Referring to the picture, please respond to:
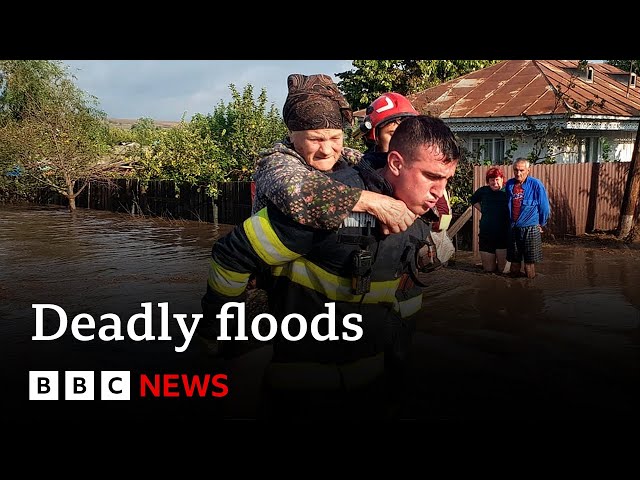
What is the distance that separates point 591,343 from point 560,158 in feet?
51.8

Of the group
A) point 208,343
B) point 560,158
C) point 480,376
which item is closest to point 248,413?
point 480,376

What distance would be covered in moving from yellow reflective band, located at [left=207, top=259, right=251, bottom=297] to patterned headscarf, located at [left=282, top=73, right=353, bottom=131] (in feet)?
2.20

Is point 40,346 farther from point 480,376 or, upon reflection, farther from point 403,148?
point 403,148

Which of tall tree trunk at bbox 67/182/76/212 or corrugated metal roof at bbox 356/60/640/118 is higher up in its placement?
corrugated metal roof at bbox 356/60/640/118

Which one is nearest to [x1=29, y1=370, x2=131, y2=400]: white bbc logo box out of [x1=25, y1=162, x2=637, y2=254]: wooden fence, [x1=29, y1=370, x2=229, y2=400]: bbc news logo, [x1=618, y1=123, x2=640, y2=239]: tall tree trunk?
[x1=29, y1=370, x2=229, y2=400]: bbc news logo

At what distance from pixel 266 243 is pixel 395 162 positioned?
43 centimetres

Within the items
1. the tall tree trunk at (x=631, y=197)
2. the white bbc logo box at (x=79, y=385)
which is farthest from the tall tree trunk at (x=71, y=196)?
the white bbc logo box at (x=79, y=385)

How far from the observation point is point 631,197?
13352 mm

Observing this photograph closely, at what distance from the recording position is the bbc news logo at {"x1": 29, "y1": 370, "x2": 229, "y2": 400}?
528 cm

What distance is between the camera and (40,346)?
6.75 m

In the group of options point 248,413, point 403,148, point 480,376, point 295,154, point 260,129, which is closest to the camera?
point 403,148

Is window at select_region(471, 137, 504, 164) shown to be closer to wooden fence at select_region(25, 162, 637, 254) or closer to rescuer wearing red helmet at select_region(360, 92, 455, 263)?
wooden fence at select_region(25, 162, 637, 254)

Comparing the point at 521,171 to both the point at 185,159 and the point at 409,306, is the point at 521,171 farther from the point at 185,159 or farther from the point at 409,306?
the point at 185,159

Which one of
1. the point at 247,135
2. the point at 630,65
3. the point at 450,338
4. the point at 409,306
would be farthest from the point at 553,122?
the point at 409,306
